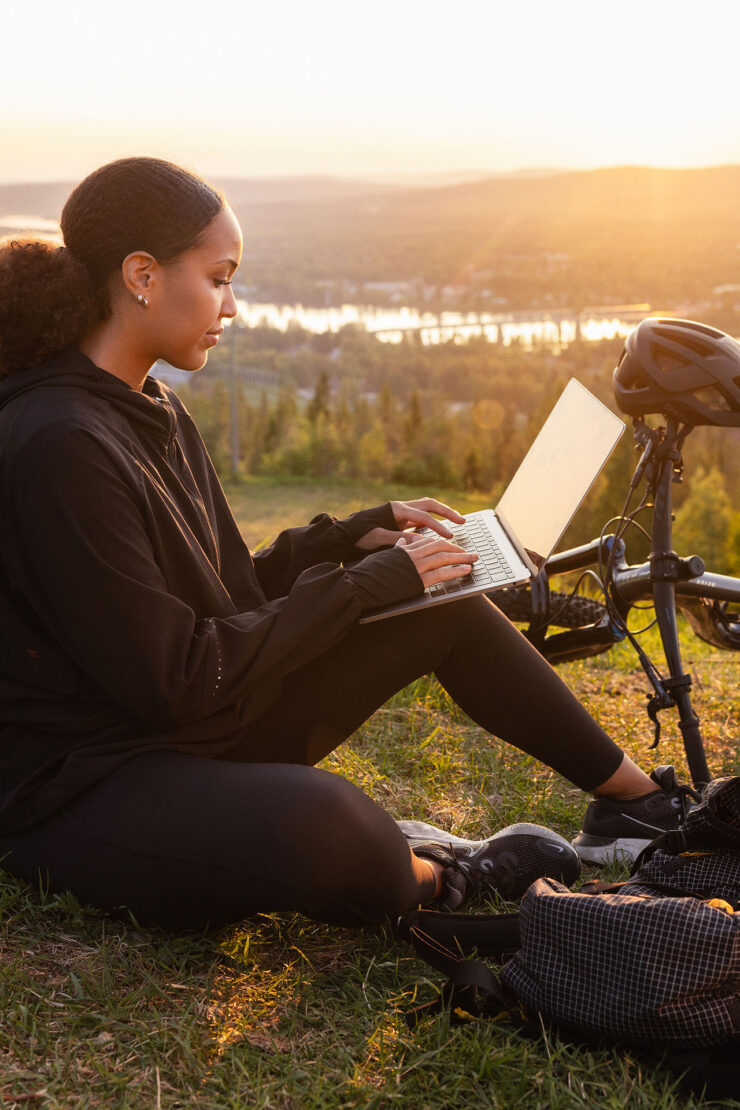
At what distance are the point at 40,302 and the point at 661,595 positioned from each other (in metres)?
1.90

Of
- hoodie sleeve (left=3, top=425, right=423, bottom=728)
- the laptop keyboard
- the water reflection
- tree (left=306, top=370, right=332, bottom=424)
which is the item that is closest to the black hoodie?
hoodie sleeve (left=3, top=425, right=423, bottom=728)

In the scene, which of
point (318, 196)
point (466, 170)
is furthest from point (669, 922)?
point (466, 170)

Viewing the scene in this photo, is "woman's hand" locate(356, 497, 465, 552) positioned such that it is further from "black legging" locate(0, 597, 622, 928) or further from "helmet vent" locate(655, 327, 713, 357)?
"helmet vent" locate(655, 327, 713, 357)

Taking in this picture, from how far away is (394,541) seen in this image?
8.46 feet

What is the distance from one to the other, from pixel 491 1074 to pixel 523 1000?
14 cm

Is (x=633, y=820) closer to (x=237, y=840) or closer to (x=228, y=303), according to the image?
(x=237, y=840)

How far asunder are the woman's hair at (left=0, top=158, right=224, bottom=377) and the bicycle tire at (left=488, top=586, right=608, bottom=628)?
1819 mm

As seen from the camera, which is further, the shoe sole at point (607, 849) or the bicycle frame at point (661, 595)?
the bicycle frame at point (661, 595)

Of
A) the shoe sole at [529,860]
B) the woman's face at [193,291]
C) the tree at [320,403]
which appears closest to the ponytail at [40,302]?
the woman's face at [193,291]

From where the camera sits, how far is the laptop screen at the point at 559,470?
237 centimetres

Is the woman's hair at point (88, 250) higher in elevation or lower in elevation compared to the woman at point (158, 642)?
higher

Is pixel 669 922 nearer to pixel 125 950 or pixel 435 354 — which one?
pixel 125 950

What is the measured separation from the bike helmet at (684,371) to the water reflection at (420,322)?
62619mm

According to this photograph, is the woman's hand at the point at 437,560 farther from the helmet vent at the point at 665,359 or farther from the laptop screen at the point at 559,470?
the helmet vent at the point at 665,359
